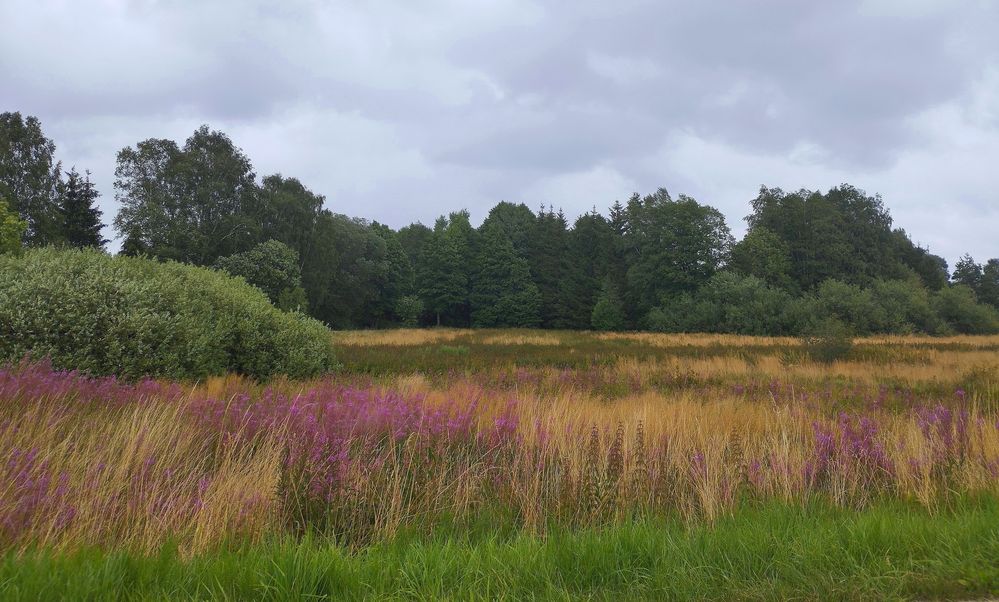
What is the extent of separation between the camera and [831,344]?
17.8 metres

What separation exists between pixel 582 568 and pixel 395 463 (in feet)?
6.39

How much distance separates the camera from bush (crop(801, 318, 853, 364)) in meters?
17.7

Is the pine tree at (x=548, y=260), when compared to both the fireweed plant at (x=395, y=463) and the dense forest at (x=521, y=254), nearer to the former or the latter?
the dense forest at (x=521, y=254)

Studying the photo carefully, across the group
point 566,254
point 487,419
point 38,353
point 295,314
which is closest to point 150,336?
point 38,353

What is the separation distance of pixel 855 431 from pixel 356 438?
549cm

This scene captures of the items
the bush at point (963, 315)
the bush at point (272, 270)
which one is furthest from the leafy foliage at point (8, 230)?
the bush at point (963, 315)

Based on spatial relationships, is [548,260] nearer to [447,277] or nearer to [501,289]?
[501,289]

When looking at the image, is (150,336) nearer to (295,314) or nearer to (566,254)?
(295,314)

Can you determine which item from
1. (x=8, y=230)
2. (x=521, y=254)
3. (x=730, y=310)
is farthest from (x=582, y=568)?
(x=521, y=254)

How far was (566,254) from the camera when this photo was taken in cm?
6769

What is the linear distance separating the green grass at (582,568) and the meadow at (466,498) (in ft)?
0.05

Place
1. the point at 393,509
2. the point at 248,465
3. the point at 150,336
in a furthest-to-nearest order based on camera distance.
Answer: the point at 150,336 → the point at 248,465 → the point at 393,509

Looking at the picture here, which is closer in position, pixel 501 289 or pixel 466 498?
pixel 466 498

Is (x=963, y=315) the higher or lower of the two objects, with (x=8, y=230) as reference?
lower
